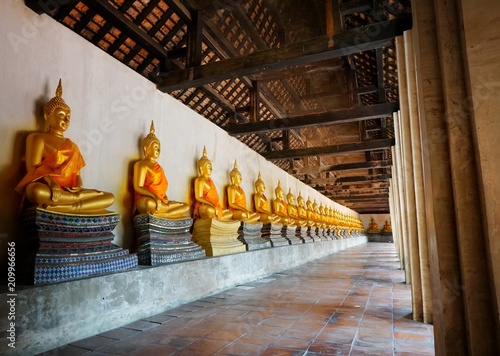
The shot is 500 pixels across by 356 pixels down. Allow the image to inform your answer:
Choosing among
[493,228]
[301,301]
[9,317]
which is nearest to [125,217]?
[9,317]

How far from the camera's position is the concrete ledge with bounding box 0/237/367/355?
2027 millimetres

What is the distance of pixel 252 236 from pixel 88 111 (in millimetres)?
3328

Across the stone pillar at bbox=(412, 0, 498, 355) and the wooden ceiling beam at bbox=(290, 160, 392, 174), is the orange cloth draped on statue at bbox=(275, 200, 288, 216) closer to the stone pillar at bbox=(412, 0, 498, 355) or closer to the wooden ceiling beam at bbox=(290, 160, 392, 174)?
the wooden ceiling beam at bbox=(290, 160, 392, 174)

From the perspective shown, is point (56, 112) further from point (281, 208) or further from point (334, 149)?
point (334, 149)

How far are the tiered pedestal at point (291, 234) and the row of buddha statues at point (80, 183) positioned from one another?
70.5 inches

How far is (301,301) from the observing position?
3.51 meters

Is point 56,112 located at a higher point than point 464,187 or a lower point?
higher

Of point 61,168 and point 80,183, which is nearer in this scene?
point 61,168

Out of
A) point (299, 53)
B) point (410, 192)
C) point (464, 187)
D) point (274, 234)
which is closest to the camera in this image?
point (464, 187)

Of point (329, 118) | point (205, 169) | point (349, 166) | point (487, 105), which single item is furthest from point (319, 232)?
point (487, 105)

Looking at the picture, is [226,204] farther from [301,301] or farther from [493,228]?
[493,228]

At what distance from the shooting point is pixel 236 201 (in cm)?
586

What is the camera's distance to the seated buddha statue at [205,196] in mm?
4625

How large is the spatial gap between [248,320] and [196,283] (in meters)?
1.08
